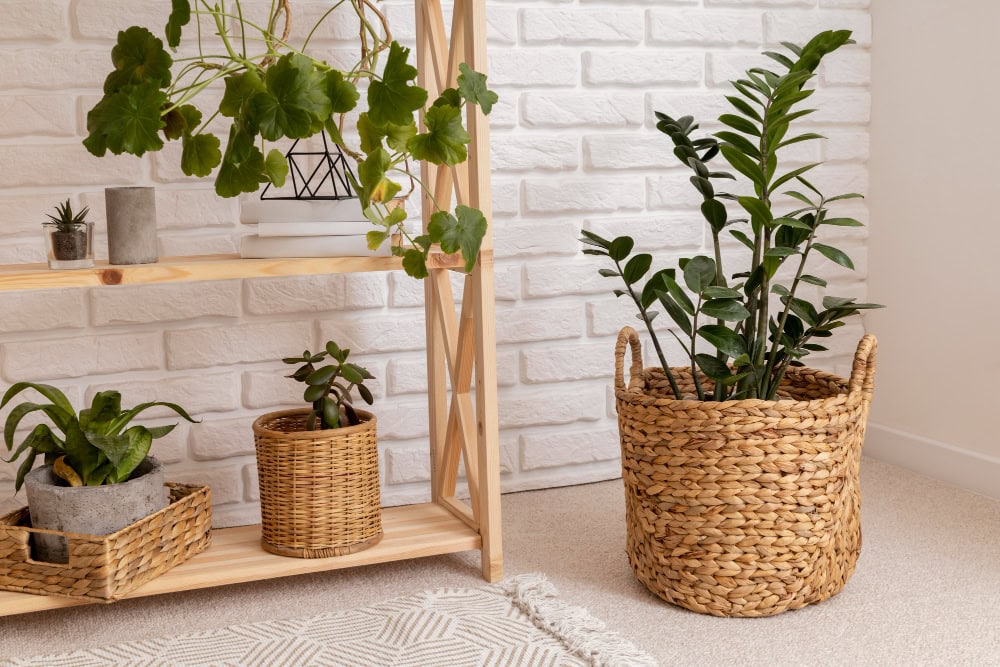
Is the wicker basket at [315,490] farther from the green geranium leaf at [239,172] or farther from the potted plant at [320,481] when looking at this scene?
the green geranium leaf at [239,172]

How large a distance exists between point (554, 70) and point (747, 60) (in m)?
0.39

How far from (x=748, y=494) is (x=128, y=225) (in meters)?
0.82

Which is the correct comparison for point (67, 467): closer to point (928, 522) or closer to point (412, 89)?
point (412, 89)

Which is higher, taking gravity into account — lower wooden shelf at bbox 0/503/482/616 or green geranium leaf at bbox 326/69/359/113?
green geranium leaf at bbox 326/69/359/113

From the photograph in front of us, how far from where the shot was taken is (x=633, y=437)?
51.1 inches

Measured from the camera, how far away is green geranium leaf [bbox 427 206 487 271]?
122cm

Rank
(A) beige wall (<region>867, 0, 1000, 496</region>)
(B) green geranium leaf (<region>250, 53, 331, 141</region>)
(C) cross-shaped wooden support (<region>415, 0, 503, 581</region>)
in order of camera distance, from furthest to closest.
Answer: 1. (A) beige wall (<region>867, 0, 1000, 496</region>)
2. (C) cross-shaped wooden support (<region>415, 0, 503, 581</region>)
3. (B) green geranium leaf (<region>250, 53, 331, 141</region>)

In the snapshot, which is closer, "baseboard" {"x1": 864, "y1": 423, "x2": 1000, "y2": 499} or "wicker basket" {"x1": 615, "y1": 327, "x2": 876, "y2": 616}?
"wicker basket" {"x1": 615, "y1": 327, "x2": 876, "y2": 616}

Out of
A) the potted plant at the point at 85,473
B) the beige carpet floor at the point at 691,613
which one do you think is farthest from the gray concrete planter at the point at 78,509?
the beige carpet floor at the point at 691,613

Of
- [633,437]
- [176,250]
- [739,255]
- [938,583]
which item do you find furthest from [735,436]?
[176,250]

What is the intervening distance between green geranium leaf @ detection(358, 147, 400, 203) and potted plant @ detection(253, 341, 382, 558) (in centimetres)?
27

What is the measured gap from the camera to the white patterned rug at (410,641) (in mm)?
1155

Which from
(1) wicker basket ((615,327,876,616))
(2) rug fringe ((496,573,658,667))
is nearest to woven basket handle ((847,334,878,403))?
(1) wicker basket ((615,327,876,616))

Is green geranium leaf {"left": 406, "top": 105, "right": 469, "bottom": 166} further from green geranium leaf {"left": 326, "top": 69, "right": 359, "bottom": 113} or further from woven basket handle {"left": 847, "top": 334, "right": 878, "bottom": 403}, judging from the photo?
woven basket handle {"left": 847, "top": 334, "right": 878, "bottom": 403}
